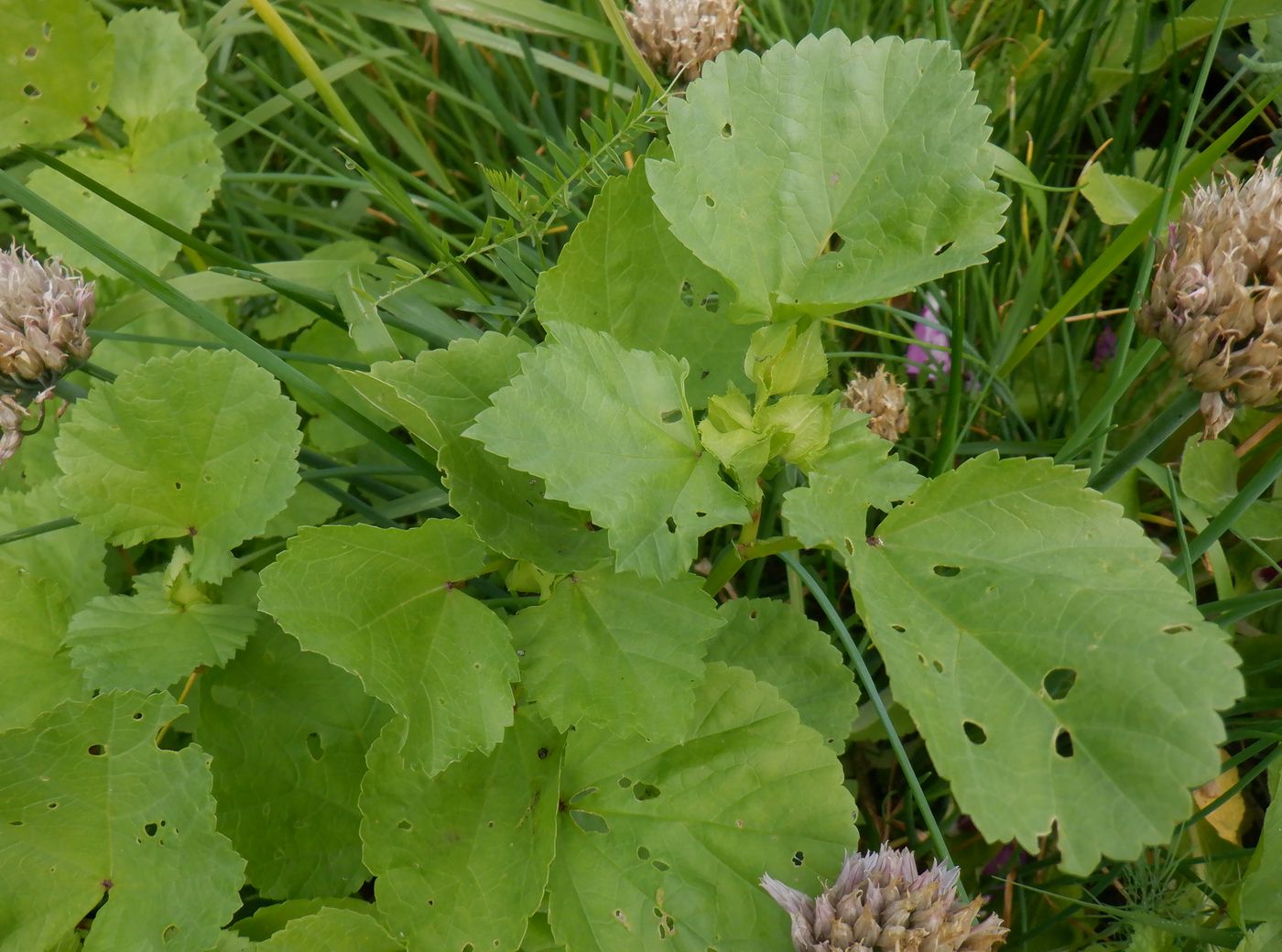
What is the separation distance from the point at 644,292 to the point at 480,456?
0.33 meters

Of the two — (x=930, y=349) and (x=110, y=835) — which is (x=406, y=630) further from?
(x=930, y=349)

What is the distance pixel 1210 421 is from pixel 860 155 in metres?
0.57

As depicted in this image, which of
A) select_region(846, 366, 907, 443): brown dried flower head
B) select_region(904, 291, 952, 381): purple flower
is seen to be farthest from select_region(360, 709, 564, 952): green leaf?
select_region(904, 291, 952, 381): purple flower

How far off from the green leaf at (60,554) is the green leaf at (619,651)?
85cm

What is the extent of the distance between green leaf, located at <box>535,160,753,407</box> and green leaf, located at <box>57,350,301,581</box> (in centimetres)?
50

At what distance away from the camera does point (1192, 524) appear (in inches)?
72.8

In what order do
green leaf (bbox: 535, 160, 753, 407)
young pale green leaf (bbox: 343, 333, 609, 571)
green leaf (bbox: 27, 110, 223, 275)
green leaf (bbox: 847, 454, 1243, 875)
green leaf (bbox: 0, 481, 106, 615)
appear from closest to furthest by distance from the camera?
1. green leaf (bbox: 847, 454, 1243, 875)
2. young pale green leaf (bbox: 343, 333, 609, 571)
3. green leaf (bbox: 535, 160, 753, 407)
4. green leaf (bbox: 0, 481, 106, 615)
5. green leaf (bbox: 27, 110, 223, 275)

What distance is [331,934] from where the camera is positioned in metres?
1.38

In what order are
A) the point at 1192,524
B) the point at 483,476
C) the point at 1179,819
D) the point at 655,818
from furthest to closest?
1. the point at 1192,524
2. the point at 655,818
3. the point at 483,476
4. the point at 1179,819

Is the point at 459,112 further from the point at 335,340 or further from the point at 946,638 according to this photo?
the point at 946,638

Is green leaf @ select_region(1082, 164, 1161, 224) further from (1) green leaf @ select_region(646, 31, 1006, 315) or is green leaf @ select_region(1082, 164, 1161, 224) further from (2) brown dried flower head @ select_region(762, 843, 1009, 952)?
(2) brown dried flower head @ select_region(762, 843, 1009, 952)

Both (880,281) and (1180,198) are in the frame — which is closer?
(880,281)

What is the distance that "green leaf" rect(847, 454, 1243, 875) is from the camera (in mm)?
1024

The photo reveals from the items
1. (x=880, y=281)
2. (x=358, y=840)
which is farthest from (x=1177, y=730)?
(x=358, y=840)
